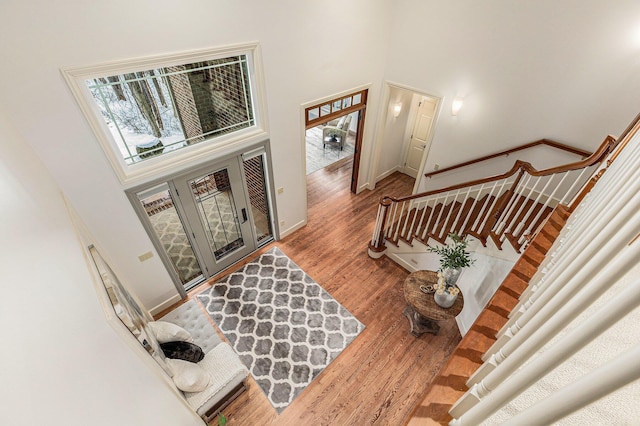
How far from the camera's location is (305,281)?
201 inches

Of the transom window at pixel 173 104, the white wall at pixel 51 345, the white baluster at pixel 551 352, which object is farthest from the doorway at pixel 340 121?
the white baluster at pixel 551 352

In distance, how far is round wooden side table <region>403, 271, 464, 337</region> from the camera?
153 inches

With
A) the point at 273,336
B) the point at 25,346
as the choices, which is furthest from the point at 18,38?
the point at 273,336

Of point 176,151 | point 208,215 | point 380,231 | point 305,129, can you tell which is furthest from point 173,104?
point 380,231

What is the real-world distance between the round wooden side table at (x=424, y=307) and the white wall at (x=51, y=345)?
130 inches

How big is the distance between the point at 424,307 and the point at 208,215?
11.2 ft

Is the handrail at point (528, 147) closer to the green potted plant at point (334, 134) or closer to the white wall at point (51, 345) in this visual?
the green potted plant at point (334, 134)

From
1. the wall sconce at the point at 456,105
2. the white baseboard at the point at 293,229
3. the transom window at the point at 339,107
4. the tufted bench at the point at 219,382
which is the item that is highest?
the wall sconce at the point at 456,105

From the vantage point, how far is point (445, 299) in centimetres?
387

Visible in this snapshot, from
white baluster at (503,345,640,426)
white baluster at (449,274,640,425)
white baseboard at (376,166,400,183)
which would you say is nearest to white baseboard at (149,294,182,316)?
white baluster at (449,274,640,425)

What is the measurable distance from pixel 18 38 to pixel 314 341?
4429 mm

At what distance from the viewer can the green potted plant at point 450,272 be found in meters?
3.74

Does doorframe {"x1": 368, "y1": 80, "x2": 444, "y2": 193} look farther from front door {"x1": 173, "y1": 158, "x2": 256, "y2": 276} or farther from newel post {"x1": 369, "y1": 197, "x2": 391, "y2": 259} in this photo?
front door {"x1": 173, "y1": 158, "x2": 256, "y2": 276}

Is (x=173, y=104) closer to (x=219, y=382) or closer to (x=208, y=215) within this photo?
(x=208, y=215)
